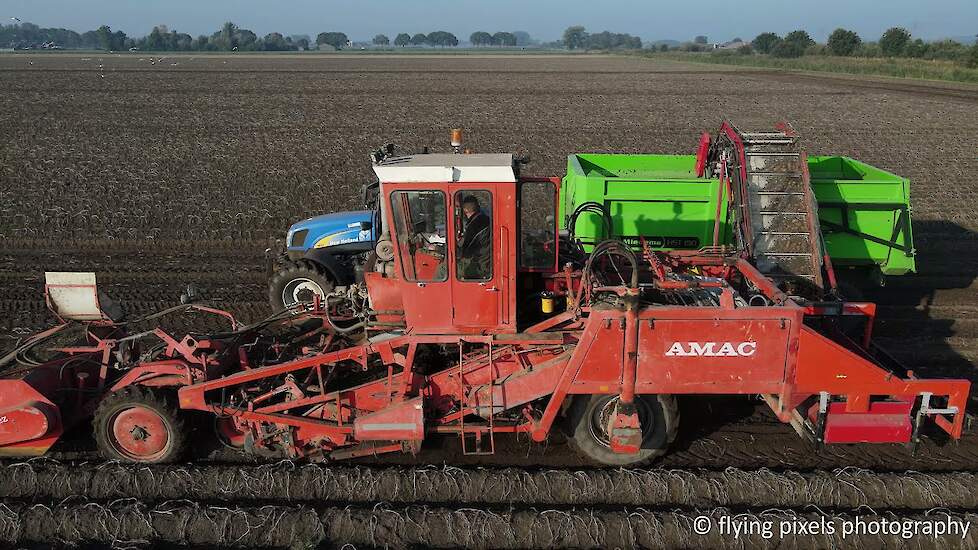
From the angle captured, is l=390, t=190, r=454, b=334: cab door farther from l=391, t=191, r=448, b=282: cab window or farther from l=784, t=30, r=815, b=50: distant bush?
l=784, t=30, r=815, b=50: distant bush

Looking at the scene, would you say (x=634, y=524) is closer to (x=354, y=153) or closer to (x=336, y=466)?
(x=336, y=466)

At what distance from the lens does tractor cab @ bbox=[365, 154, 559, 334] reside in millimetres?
6496

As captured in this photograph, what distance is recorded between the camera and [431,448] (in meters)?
7.61

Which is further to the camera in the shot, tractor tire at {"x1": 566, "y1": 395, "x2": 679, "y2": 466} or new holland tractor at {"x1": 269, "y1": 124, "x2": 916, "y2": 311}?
new holland tractor at {"x1": 269, "y1": 124, "x2": 916, "y2": 311}

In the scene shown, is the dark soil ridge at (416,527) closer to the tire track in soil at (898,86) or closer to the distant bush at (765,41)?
the tire track in soil at (898,86)

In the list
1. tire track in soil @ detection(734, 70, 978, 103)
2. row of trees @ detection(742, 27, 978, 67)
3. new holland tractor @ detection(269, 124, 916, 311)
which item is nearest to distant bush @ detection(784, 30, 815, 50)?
row of trees @ detection(742, 27, 978, 67)

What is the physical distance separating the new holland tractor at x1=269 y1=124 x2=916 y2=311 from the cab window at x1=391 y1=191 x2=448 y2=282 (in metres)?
3.60

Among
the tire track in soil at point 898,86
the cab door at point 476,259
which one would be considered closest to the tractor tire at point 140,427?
the cab door at point 476,259

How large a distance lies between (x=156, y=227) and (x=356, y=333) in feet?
29.9

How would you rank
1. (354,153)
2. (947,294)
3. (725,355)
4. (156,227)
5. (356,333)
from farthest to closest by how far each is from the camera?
(354,153) < (156,227) < (947,294) < (356,333) < (725,355)

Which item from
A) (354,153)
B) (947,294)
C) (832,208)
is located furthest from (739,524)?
(354,153)

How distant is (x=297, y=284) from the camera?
1046 cm

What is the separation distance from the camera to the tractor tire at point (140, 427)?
23.4ft

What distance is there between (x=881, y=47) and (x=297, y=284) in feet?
287
